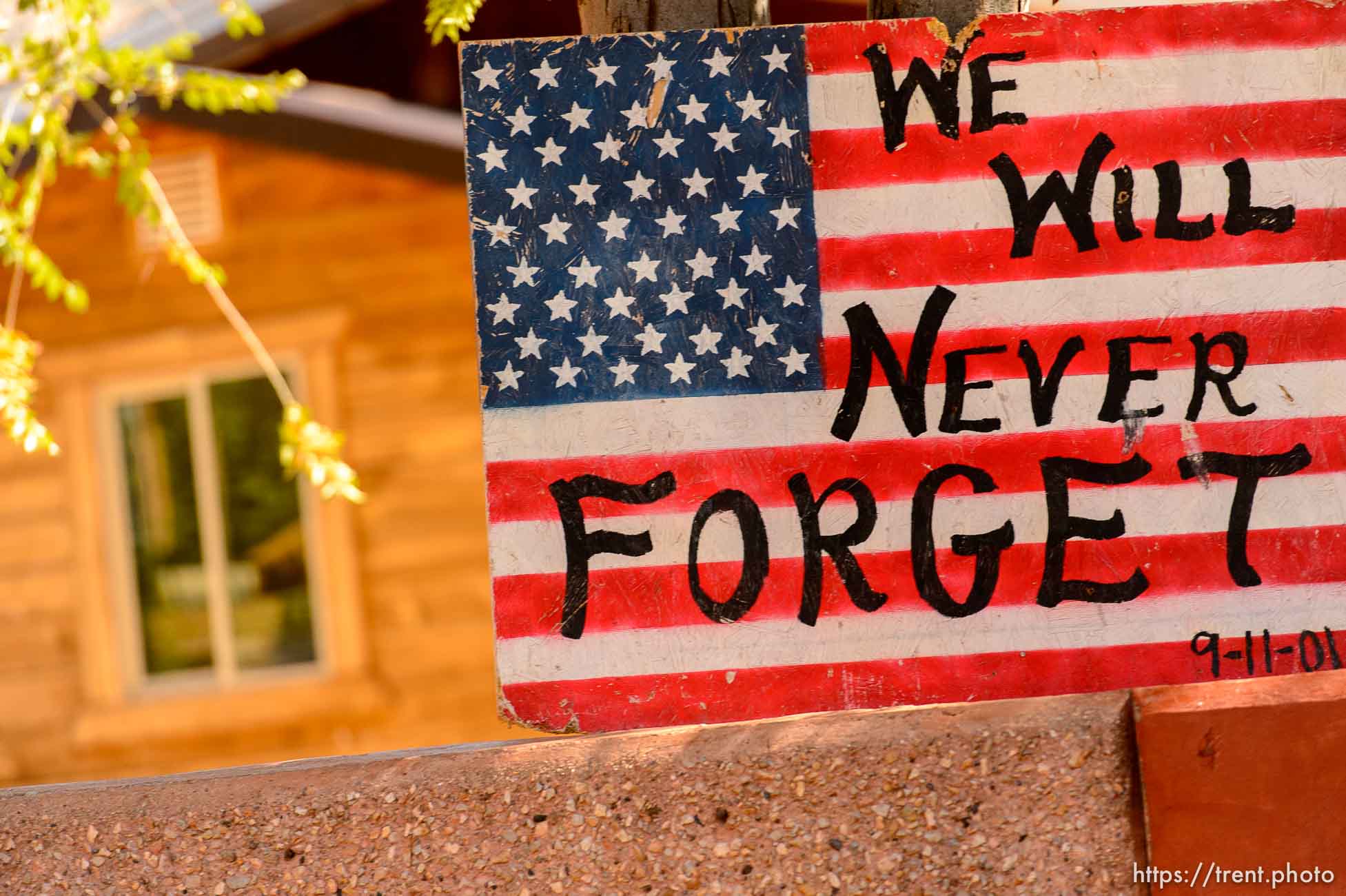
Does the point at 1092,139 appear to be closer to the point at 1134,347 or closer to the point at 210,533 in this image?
the point at 1134,347

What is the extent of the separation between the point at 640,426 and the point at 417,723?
15.1 ft

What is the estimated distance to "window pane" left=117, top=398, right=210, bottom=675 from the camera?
6723 millimetres

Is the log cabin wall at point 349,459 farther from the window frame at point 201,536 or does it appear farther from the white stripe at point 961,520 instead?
the white stripe at point 961,520

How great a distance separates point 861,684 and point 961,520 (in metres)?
0.30

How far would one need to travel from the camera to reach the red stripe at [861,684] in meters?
2.00

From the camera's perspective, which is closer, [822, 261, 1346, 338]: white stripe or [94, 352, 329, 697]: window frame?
[822, 261, 1346, 338]: white stripe

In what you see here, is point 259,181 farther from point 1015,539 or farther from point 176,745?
point 1015,539

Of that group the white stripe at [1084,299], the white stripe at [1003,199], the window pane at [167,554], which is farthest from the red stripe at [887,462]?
the window pane at [167,554]

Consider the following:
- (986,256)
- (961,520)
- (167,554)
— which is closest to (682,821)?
(961,520)

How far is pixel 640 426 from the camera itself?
1.99m

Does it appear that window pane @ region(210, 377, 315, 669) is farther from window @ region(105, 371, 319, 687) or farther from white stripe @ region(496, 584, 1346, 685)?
white stripe @ region(496, 584, 1346, 685)

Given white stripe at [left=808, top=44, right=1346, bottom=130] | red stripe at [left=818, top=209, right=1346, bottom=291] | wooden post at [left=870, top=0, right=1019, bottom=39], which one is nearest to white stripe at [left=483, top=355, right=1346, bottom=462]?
red stripe at [left=818, top=209, right=1346, bottom=291]

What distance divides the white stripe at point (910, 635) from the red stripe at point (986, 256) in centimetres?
52

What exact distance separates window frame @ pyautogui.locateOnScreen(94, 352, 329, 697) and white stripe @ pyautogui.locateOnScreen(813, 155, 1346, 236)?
496 centimetres
